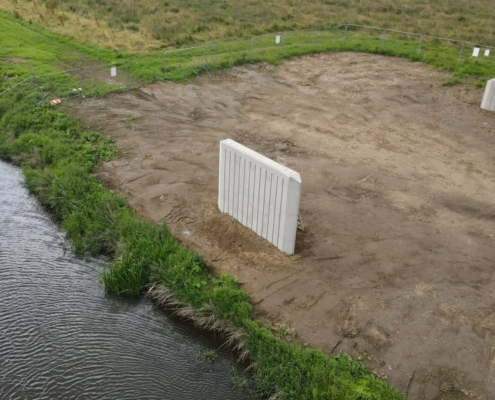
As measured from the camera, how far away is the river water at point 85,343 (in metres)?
9.77

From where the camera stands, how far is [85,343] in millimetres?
10719

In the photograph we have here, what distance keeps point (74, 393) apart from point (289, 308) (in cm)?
421

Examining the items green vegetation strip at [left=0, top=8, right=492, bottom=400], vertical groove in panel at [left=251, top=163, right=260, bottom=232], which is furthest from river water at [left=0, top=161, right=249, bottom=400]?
vertical groove in panel at [left=251, top=163, right=260, bottom=232]

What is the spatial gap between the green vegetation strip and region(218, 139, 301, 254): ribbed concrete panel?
1592 mm

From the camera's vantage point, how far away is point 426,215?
45.4 feet

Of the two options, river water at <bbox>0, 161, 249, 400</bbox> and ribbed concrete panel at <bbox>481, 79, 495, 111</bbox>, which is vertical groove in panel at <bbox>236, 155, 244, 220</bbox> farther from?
ribbed concrete panel at <bbox>481, 79, 495, 111</bbox>

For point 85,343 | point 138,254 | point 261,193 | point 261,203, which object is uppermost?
point 261,193

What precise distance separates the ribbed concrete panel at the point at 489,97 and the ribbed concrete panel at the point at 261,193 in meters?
12.5

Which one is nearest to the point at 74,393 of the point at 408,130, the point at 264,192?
the point at 264,192

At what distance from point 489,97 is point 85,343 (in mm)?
17292

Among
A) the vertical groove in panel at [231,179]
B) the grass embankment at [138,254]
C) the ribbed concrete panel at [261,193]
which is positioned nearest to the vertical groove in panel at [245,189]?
the ribbed concrete panel at [261,193]

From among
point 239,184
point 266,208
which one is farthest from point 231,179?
point 266,208

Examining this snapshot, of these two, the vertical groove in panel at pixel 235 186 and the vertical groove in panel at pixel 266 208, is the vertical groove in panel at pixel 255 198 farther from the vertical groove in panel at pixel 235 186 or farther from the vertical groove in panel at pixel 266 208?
the vertical groove in panel at pixel 235 186

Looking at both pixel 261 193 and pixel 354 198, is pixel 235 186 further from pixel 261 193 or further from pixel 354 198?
pixel 354 198
